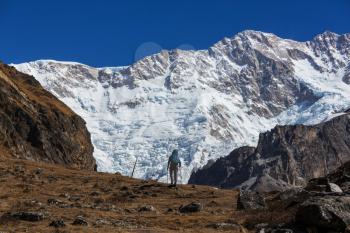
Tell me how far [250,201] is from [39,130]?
92.4 metres

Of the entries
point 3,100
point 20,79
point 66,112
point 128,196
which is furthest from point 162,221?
point 20,79

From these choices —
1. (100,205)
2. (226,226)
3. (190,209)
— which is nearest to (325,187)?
(226,226)

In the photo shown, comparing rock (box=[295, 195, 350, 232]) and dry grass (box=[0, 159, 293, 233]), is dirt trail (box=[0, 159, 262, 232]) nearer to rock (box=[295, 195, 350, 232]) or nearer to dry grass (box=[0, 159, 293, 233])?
dry grass (box=[0, 159, 293, 233])

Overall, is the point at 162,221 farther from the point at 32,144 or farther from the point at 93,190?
the point at 32,144

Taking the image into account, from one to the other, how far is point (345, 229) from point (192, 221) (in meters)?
9.06

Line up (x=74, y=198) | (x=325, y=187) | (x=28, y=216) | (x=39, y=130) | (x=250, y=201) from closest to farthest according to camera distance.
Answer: (x=28, y=216)
(x=325, y=187)
(x=250, y=201)
(x=74, y=198)
(x=39, y=130)

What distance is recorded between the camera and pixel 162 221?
30625 millimetres

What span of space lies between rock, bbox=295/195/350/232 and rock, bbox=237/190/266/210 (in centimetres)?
963

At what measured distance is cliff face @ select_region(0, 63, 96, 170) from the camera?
4358 inches

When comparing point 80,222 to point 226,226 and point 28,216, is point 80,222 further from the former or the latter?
point 226,226

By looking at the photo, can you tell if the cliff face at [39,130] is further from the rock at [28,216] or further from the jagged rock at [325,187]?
the rock at [28,216]

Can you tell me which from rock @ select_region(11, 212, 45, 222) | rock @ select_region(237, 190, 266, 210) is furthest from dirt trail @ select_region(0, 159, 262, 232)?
rock @ select_region(237, 190, 266, 210)

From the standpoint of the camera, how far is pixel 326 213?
77.4ft

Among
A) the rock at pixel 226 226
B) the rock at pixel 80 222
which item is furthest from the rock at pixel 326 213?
the rock at pixel 80 222
